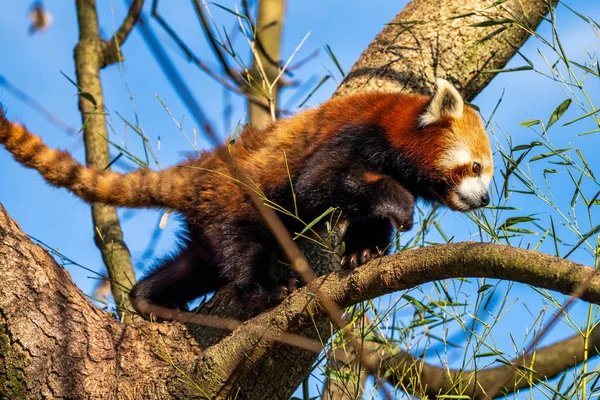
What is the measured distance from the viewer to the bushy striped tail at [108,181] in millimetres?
3484

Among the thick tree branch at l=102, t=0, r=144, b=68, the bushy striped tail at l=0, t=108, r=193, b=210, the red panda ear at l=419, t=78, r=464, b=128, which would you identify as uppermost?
the thick tree branch at l=102, t=0, r=144, b=68

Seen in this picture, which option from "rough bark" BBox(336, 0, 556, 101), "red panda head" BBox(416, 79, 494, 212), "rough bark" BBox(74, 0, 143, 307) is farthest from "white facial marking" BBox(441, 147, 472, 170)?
"rough bark" BBox(74, 0, 143, 307)

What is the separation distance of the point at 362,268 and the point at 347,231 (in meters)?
0.94

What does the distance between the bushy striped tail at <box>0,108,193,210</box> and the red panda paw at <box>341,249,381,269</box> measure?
0.99 meters

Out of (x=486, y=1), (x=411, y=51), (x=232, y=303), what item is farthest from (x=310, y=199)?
(x=486, y=1)

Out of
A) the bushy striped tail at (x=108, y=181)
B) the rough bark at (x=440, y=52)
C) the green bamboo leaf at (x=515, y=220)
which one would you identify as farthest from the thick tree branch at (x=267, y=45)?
the green bamboo leaf at (x=515, y=220)

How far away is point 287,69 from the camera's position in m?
4.38

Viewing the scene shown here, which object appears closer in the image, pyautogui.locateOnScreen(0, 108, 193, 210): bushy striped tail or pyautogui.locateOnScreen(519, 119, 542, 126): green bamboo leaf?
pyautogui.locateOnScreen(519, 119, 542, 126): green bamboo leaf

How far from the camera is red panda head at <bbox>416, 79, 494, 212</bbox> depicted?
347 centimetres

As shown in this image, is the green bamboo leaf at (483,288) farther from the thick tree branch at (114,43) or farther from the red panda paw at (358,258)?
the thick tree branch at (114,43)

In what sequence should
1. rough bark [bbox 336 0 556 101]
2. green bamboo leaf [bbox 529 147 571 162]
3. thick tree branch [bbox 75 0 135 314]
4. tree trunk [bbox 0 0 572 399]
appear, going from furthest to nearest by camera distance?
thick tree branch [bbox 75 0 135 314] → rough bark [bbox 336 0 556 101] → green bamboo leaf [bbox 529 147 571 162] → tree trunk [bbox 0 0 572 399]

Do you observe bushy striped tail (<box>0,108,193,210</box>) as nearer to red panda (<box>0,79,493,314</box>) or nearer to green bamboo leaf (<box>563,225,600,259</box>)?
red panda (<box>0,79,493,314</box>)

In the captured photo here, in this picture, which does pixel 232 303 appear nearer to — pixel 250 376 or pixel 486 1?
pixel 250 376

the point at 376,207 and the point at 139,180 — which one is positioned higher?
the point at 139,180
